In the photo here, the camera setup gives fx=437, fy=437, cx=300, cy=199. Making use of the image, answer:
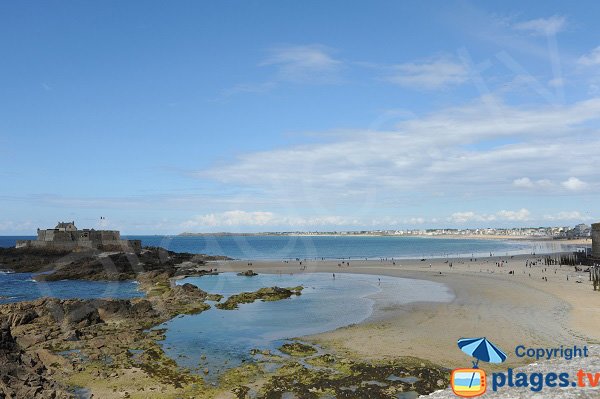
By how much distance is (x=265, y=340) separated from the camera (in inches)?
1219

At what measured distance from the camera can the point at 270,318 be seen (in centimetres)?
3912

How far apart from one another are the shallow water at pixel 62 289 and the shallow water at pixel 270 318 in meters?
11.6

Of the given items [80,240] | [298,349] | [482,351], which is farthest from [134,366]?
[80,240]

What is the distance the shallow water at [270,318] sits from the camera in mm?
28078

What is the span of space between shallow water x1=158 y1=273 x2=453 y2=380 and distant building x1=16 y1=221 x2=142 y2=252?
45.1 meters

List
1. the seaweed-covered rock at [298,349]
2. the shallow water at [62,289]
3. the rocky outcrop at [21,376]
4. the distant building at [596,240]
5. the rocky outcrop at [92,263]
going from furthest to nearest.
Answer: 1. the distant building at [596,240]
2. the rocky outcrop at [92,263]
3. the shallow water at [62,289]
4. the seaweed-covered rock at [298,349]
5. the rocky outcrop at [21,376]

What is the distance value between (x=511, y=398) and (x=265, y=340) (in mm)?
17782

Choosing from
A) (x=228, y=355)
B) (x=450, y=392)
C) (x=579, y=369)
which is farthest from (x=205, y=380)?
(x=579, y=369)

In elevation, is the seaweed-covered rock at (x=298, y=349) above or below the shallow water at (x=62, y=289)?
above

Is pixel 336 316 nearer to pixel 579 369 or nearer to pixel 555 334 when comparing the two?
pixel 555 334

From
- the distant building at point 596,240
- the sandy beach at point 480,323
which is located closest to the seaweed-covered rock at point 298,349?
the sandy beach at point 480,323

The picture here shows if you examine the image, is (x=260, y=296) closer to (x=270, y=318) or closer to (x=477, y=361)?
(x=270, y=318)

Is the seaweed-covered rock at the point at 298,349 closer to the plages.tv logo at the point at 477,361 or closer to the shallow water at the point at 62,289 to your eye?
the plages.tv logo at the point at 477,361

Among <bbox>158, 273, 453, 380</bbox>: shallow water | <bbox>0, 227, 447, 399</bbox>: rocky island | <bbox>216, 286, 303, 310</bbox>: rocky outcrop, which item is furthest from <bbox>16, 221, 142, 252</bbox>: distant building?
<bbox>0, 227, 447, 399</bbox>: rocky island
